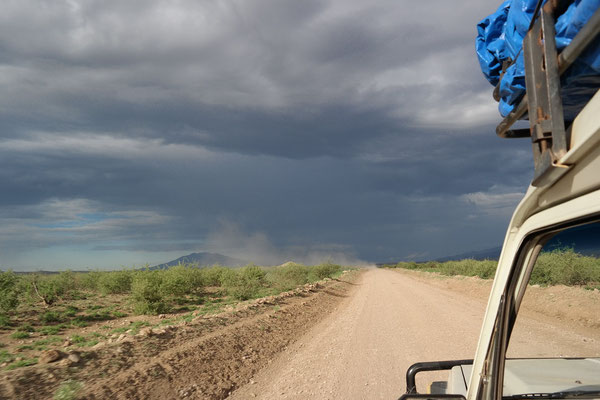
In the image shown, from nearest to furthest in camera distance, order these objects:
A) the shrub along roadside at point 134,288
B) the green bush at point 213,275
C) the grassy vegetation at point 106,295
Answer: the grassy vegetation at point 106,295 → the shrub along roadside at point 134,288 → the green bush at point 213,275

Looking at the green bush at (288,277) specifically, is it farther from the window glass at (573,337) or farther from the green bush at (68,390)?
the window glass at (573,337)

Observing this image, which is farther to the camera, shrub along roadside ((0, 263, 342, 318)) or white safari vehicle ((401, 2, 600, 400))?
shrub along roadside ((0, 263, 342, 318))

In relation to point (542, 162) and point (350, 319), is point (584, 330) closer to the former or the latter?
point (542, 162)

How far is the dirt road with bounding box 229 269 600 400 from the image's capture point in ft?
12.7

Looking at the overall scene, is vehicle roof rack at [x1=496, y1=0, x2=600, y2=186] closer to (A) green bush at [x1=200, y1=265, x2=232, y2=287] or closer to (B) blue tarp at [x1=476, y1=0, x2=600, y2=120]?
(B) blue tarp at [x1=476, y1=0, x2=600, y2=120]

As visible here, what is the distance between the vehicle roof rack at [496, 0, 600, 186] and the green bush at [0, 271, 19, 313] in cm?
2130

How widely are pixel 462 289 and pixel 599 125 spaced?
24818mm

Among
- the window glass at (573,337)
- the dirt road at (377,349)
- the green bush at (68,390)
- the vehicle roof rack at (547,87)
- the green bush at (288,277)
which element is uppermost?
the vehicle roof rack at (547,87)

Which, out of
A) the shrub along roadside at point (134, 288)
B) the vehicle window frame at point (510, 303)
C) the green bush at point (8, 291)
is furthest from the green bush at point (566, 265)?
the green bush at point (8, 291)

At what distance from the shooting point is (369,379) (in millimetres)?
6805

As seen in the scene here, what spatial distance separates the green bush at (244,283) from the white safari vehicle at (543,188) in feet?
69.2

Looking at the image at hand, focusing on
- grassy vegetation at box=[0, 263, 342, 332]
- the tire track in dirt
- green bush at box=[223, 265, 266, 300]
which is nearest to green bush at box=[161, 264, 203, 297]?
grassy vegetation at box=[0, 263, 342, 332]

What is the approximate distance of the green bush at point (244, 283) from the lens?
22442 mm

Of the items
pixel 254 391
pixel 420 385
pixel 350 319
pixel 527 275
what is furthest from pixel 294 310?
pixel 527 275
